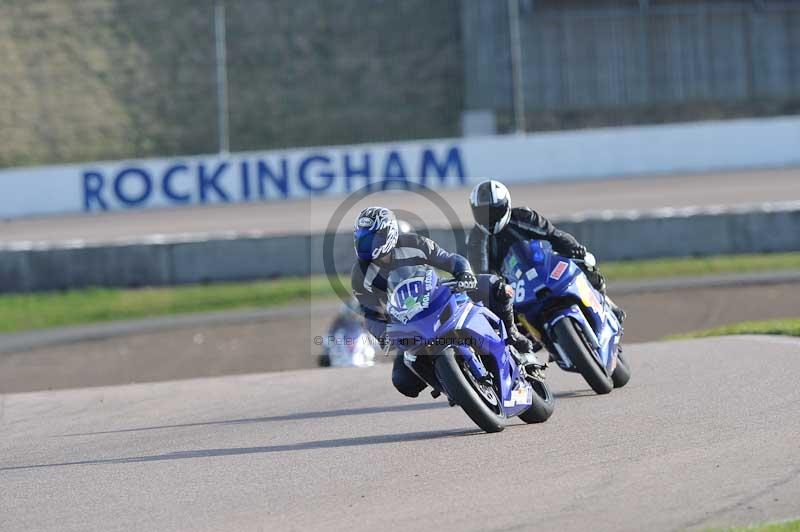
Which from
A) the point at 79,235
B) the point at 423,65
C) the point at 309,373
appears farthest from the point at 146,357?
the point at 423,65

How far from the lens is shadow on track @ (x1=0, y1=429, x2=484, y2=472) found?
7.62 meters

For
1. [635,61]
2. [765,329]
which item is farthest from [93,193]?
[765,329]

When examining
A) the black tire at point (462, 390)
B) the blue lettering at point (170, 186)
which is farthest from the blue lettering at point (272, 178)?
the black tire at point (462, 390)

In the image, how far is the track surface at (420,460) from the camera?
552 cm

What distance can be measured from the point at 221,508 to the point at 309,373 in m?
6.06

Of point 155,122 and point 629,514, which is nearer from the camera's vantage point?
point 629,514

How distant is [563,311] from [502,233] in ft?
2.44

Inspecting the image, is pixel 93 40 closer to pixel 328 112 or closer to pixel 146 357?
pixel 328 112

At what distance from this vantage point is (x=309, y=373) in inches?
473

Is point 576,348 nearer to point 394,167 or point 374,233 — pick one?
point 374,233

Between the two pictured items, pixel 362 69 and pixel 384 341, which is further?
pixel 362 69

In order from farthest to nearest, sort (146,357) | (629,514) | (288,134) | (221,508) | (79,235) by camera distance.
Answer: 1. (288,134)
2. (79,235)
3. (146,357)
4. (221,508)
5. (629,514)

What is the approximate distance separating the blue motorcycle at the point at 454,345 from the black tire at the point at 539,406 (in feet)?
0.69

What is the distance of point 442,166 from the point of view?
29.9m
